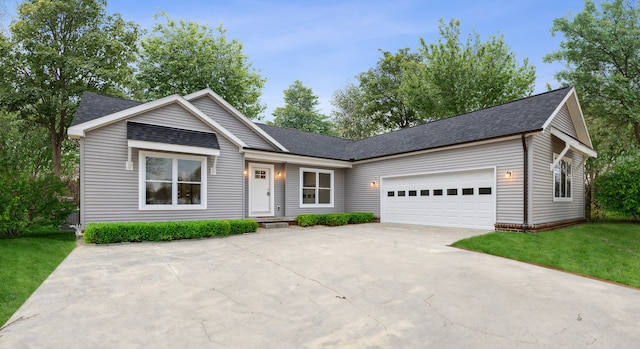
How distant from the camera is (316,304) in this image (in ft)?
13.6

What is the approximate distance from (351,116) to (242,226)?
96.7ft

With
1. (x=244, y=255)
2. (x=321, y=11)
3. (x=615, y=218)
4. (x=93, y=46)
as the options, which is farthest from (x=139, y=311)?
(x=93, y=46)

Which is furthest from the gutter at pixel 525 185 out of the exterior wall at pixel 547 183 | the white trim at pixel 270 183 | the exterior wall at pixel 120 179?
the exterior wall at pixel 120 179

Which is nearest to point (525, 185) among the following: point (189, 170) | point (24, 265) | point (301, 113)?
point (189, 170)

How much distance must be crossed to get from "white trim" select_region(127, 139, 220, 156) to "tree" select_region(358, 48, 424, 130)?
2766 centimetres

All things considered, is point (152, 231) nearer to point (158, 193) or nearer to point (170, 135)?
point (158, 193)

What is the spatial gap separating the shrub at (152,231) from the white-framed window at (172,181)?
1480 millimetres

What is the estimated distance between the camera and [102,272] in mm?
5527

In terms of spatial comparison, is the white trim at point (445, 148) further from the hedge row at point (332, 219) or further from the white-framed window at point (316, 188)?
the hedge row at point (332, 219)

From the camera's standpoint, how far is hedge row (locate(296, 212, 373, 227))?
12977mm

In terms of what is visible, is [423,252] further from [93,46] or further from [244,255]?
[93,46]

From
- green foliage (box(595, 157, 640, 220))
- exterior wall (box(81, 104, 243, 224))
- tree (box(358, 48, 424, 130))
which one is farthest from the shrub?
tree (box(358, 48, 424, 130))

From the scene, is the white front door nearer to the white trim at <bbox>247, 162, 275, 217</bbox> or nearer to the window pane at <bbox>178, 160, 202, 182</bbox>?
the white trim at <bbox>247, 162, 275, 217</bbox>

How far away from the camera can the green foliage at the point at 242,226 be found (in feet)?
34.3
